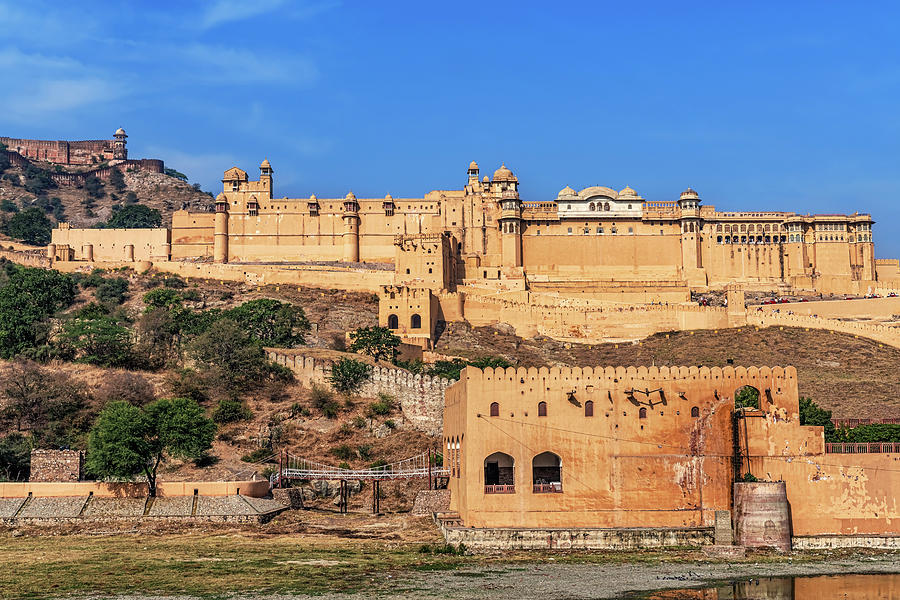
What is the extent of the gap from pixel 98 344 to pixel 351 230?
115 feet

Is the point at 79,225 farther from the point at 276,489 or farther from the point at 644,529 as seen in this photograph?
the point at 644,529

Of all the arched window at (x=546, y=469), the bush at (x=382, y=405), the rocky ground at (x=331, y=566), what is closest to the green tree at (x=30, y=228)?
the bush at (x=382, y=405)

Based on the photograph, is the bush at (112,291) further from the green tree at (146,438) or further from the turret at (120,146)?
the turret at (120,146)

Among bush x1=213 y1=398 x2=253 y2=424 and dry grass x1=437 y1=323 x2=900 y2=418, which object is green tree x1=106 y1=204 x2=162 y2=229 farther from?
bush x1=213 y1=398 x2=253 y2=424

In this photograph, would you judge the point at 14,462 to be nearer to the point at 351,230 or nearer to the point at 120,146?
the point at 351,230

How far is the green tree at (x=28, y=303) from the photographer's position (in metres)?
62.4

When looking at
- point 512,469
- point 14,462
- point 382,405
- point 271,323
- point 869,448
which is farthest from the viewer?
point 271,323

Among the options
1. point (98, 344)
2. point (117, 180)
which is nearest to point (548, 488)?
point (98, 344)

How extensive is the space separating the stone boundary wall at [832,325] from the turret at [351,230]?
32324mm

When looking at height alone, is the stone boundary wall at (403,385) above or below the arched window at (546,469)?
above

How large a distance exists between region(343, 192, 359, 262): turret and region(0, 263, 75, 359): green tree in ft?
70.7

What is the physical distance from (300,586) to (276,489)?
13.3 m

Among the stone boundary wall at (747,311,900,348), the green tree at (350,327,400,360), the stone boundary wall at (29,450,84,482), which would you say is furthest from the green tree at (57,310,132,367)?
the stone boundary wall at (747,311,900,348)

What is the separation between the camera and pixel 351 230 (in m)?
92.8
